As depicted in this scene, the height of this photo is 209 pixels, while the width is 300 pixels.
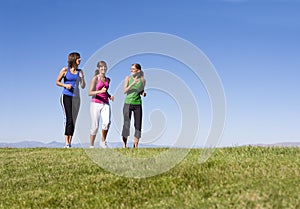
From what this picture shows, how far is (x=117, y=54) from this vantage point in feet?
45.6

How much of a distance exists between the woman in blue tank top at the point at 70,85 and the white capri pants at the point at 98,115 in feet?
2.80

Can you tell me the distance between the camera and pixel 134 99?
60.6ft

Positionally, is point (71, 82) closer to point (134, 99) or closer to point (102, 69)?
point (102, 69)


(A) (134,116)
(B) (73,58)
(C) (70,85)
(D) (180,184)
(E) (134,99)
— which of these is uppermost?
(B) (73,58)

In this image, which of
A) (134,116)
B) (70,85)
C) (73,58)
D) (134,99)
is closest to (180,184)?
(134,116)

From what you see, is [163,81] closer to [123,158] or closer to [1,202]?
[123,158]

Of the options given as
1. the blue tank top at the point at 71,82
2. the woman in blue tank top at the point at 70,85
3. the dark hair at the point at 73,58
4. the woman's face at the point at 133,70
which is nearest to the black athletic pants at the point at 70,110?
the woman in blue tank top at the point at 70,85

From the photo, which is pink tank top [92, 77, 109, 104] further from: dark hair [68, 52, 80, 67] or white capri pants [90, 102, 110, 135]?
dark hair [68, 52, 80, 67]

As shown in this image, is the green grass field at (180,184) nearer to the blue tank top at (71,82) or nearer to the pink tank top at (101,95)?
the pink tank top at (101,95)

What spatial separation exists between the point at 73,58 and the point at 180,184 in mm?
10323

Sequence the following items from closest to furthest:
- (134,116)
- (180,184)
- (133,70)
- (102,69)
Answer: (180,184) < (102,69) < (133,70) < (134,116)

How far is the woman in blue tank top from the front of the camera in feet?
60.8

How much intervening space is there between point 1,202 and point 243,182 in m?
5.28

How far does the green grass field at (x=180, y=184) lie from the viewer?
7.85 m
